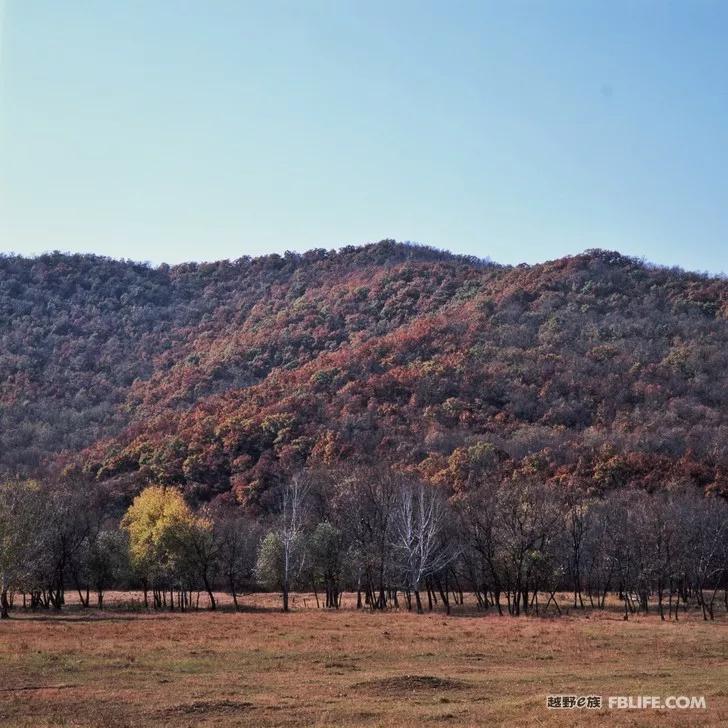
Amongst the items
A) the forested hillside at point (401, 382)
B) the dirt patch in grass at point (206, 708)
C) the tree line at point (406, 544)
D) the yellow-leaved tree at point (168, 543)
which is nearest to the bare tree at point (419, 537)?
the tree line at point (406, 544)

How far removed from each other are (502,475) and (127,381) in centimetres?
8841

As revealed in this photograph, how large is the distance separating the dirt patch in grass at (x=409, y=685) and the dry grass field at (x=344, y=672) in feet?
0.19

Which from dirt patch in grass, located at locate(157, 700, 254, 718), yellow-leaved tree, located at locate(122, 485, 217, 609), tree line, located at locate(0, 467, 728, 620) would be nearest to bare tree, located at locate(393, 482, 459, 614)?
tree line, located at locate(0, 467, 728, 620)

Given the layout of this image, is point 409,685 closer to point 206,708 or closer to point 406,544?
point 206,708

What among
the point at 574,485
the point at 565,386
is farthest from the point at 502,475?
the point at 565,386

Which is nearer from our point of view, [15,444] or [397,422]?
[397,422]

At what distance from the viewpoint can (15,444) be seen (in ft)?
416

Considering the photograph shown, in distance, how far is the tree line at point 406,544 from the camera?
63500 mm

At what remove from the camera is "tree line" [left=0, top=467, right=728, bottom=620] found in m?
63.5

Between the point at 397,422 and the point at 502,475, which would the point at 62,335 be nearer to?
the point at 397,422

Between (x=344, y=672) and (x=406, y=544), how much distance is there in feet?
117

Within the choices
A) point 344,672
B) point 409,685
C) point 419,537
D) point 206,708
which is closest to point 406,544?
point 419,537

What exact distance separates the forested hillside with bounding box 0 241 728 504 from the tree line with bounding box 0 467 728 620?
20022 mm

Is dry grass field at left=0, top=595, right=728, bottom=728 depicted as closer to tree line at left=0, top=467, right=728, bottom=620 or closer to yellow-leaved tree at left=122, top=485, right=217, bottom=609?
tree line at left=0, top=467, right=728, bottom=620
